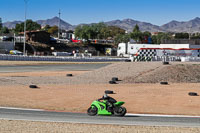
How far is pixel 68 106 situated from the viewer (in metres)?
14.9

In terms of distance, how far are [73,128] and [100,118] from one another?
6.63 ft

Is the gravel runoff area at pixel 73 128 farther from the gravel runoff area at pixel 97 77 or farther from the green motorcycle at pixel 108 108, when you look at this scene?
the gravel runoff area at pixel 97 77

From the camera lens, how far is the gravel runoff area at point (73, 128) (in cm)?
965

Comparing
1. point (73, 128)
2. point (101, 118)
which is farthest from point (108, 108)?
point (73, 128)

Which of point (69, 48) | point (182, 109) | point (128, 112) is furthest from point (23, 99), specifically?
point (69, 48)

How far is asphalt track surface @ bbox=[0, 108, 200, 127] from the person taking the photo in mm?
11172

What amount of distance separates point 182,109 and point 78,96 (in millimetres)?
5803

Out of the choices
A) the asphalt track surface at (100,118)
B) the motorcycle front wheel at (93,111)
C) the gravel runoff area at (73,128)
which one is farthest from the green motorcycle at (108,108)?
the gravel runoff area at (73,128)

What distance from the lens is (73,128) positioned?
1002cm

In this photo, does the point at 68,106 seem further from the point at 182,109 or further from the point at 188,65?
the point at 188,65

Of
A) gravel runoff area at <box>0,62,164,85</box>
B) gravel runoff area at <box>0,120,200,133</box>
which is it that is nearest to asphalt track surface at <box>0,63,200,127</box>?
gravel runoff area at <box>0,120,200,133</box>

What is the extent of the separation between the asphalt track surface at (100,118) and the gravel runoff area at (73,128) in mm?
690

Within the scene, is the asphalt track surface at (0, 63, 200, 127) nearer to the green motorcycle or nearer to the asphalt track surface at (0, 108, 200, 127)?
the asphalt track surface at (0, 108, 200, 127)

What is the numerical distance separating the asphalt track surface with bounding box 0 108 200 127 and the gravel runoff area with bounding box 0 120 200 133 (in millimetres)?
690
